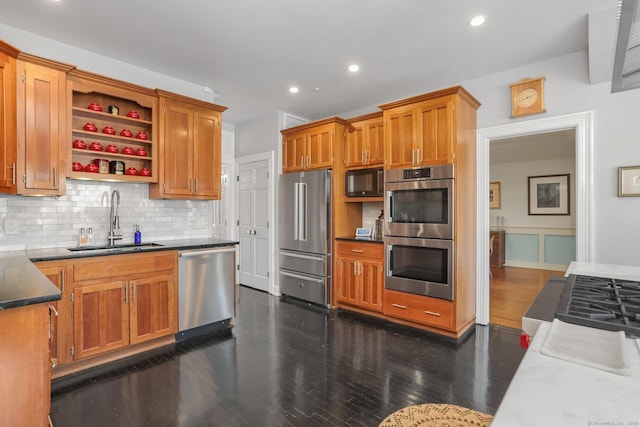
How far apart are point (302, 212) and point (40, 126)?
2829mm

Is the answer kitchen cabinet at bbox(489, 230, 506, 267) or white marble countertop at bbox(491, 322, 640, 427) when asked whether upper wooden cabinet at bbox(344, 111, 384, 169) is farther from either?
kitchen cabinet at bbox(489, 230, 506, 267)

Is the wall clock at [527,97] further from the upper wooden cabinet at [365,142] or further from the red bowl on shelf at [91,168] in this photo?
the red bowl on shelf at [91,168]

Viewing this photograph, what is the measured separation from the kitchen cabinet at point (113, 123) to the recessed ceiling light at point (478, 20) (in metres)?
3.00

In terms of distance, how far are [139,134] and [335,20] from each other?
87.6 inches

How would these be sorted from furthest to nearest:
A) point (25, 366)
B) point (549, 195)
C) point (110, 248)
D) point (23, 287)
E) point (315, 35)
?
point (549, 195), point (110, 248), point (315, 35), point (23, 287), point (25, 366)

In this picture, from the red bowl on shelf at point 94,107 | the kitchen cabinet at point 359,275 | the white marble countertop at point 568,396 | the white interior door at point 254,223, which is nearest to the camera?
the white marble countertop at point 568,396

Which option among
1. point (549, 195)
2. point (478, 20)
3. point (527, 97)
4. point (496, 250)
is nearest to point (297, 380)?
point (478, 20)

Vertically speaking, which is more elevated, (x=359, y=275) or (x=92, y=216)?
(x=92, y=216)

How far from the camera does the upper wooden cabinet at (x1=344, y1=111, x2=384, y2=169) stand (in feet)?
13.4

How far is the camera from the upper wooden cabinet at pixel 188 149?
133 inches

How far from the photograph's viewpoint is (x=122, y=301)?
2.78m

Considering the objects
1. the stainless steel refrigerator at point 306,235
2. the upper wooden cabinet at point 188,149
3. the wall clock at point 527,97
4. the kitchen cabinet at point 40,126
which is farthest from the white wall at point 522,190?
the kitchen cabinet at point 40,126

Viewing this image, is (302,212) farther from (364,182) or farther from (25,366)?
(25,366)

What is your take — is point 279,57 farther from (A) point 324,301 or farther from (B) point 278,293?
(B) point 278,293
